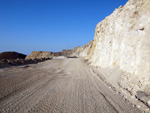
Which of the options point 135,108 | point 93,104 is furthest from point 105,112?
point 135,108

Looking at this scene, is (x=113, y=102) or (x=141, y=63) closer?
(x=113, y=102)

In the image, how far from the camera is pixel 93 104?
14.5 feet

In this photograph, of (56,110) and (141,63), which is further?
(141,63)

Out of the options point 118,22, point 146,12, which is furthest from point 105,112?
point 118,22

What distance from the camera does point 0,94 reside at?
16.8ft

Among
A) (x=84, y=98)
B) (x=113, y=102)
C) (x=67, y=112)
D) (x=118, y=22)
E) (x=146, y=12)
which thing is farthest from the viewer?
(x=118, y=22)

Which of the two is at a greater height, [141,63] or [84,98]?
[141,63]

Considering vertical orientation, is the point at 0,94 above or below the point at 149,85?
below

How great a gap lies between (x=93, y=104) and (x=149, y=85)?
287 centimetres

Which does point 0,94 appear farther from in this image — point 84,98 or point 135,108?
point 135,108

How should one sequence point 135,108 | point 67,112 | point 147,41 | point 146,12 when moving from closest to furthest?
1. point 67,112
2. point 135,108
3. point 147,41
4. point 146,12

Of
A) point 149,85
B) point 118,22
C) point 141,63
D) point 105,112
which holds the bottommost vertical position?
point 105,112

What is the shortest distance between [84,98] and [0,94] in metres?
3.77

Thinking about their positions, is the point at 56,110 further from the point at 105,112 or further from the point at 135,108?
the point at 135,108
